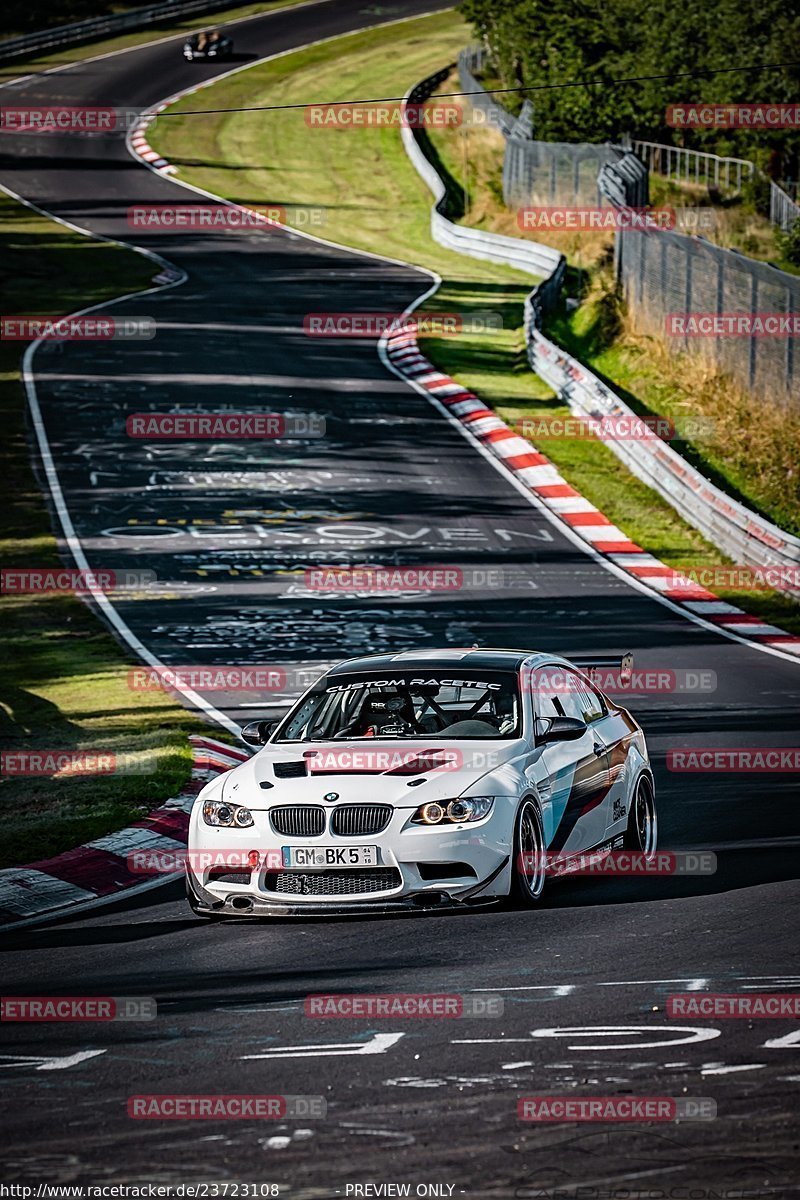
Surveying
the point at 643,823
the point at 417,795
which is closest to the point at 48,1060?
the point at 417,795

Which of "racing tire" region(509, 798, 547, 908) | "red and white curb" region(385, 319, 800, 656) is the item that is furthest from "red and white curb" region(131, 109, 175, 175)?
"racing tire" region(509, 798, 547, 908)

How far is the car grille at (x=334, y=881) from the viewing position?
9.26m

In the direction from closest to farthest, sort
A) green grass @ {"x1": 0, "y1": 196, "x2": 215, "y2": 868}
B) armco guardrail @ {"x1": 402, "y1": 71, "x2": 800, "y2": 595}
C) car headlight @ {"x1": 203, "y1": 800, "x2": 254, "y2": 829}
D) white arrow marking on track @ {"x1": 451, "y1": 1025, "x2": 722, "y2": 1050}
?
1. white arrow marking on track @ {"x1": 451, "y1": 1025, "x2": 722, "y2": 1050}
2. car headlight @ {"x1": 203, "y1": 800, "x2": 254, "y2": 829}
3. green grass @ {"x1": 0, "y1": 196, "x2": 215, "y2": 868}
4. armco guardrail @ {"x1": 402, "y1": 71, "x2": 800, "y2": 595}

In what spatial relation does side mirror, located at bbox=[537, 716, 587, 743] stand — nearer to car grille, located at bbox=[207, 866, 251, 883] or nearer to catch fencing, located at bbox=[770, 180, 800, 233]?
car grille, located at bbox=[207, 866, 251, 883]

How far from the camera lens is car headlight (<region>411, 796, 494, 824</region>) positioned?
9.33 meters

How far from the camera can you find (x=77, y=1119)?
6270 millimetres

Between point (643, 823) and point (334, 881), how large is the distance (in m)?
2.74

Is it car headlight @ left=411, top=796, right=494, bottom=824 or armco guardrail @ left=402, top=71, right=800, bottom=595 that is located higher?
car headlight @ left=411, top=796, right=494, bottom=824

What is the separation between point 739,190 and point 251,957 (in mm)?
39888

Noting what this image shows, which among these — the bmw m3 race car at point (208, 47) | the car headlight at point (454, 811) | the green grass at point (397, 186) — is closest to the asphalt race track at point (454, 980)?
the car headlight at point (454, 811)

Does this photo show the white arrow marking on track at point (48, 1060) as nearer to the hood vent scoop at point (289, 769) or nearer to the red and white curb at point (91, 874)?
the hood vent scoop at point (289, 769)

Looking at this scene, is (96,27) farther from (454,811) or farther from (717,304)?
(454,811)

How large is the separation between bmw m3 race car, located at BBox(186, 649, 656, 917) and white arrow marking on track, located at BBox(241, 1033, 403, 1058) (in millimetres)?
2128

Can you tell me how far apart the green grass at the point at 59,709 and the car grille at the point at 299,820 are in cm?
256
